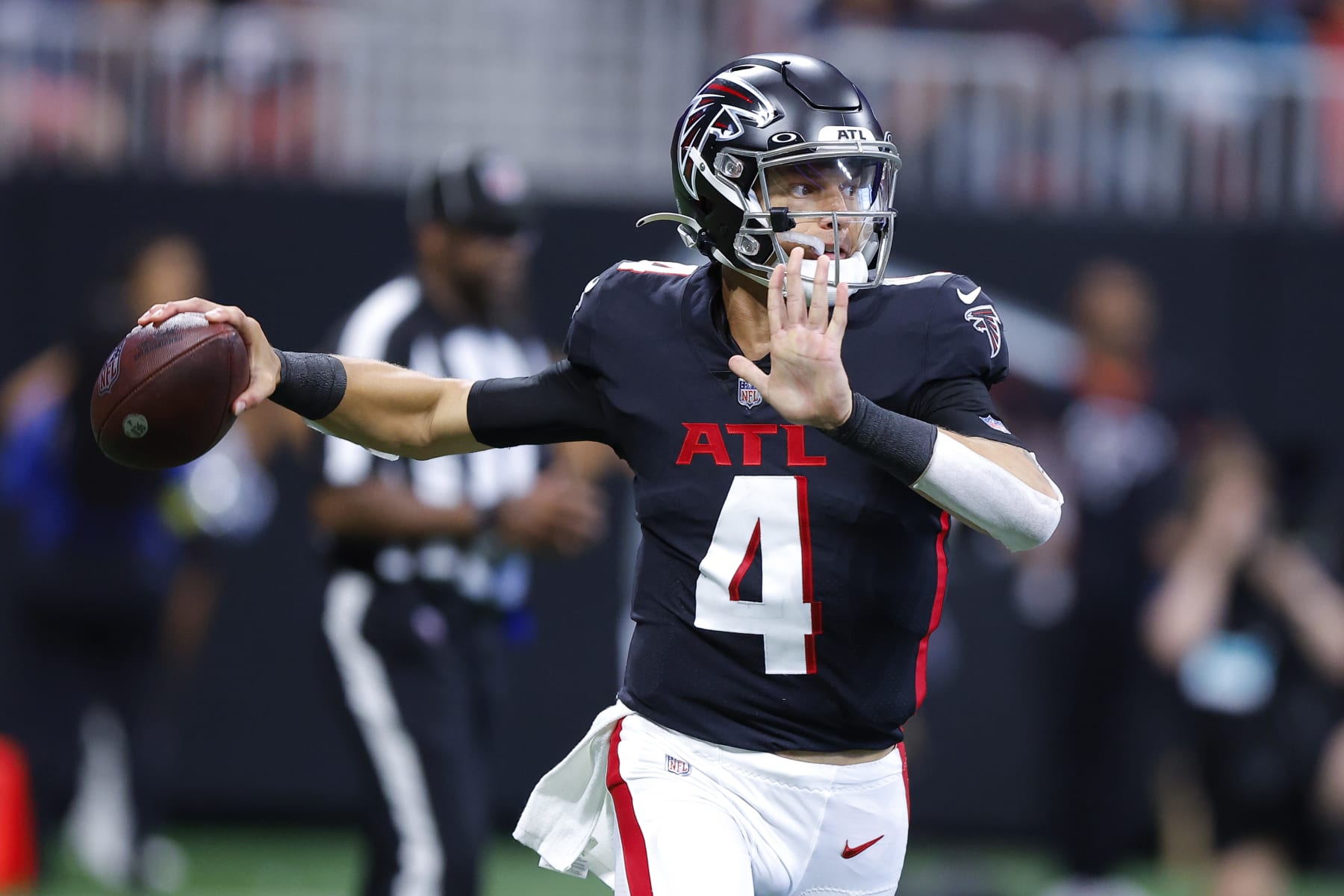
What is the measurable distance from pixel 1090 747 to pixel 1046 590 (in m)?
1.09

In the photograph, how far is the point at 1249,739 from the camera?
19.8ft

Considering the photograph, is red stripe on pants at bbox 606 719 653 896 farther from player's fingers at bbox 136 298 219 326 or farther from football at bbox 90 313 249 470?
player's fingers at bbox 136 298 219 326

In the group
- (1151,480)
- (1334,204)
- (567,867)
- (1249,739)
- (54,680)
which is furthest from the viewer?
(1334,204)

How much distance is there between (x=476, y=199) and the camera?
17.8 feet

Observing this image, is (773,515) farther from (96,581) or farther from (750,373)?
(96,581)

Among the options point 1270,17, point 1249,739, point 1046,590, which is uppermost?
point 1270,17

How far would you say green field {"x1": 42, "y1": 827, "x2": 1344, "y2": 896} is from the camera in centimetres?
746

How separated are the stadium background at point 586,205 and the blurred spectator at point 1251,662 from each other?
1.52m

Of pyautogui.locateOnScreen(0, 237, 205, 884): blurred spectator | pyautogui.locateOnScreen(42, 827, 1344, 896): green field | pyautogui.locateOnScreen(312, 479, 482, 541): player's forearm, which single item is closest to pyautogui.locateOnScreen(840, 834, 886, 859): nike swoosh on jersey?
pyautogui.locateOnScreen(312, 479, 482, 541): player's forearm

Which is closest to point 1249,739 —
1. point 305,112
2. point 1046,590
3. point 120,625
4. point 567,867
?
point 1046,590

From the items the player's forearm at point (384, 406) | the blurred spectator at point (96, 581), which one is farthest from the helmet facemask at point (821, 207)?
the blurred spectator at point (96, 581)

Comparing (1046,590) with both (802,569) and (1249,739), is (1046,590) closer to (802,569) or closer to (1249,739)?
(1249,739)

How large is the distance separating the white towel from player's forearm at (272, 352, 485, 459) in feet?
1.99

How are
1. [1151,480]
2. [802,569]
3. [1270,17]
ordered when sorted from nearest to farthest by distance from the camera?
[802,569], [1151,480], [1270,17]
